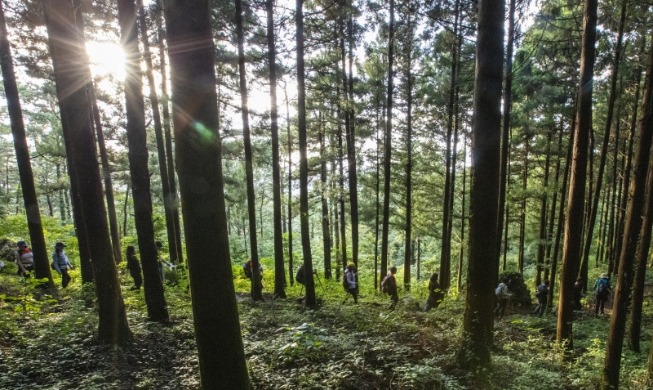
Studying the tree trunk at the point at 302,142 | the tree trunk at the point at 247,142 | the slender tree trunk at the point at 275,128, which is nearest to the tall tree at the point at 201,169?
the tree trunk at the point at 302,142

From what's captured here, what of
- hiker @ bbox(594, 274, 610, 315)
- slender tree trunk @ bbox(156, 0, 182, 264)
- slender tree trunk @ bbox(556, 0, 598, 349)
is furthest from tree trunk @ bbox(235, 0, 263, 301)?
hiker @ bbox(594, 274, 610, 315)

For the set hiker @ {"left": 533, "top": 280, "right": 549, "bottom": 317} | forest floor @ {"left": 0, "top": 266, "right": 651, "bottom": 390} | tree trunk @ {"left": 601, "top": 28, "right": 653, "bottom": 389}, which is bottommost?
hiker @ {"left": 533, "top": 280, "right": 549, "bottom": 317}

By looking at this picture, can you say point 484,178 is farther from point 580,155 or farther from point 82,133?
point 82,133

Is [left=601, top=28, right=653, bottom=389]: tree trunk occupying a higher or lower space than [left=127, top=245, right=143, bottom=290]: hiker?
higher

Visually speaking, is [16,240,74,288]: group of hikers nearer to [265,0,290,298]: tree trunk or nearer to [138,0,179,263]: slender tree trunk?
[138,0,179,263]: slender tree trunk

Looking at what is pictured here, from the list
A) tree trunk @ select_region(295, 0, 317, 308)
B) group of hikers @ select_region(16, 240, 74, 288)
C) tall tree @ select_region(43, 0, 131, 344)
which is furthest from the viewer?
group of hikers @ select_region(16, 240, 74, 288)

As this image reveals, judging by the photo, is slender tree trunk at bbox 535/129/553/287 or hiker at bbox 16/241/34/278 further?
slender tree trunk at bbox 535/129/553/287

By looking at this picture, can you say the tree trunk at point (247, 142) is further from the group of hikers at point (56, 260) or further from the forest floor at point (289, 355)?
the group of hikers at point (56, 260)

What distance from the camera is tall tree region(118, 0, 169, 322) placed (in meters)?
7.82

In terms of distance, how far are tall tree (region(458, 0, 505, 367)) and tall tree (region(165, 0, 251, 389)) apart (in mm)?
4321

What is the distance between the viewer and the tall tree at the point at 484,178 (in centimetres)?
564

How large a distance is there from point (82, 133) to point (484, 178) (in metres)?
7.13

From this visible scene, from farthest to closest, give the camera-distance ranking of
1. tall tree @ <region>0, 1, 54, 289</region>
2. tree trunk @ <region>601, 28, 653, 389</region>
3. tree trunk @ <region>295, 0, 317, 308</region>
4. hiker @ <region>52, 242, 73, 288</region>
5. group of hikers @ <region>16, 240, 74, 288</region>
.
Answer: hiker @ <region>52, 242, 73, 288</region>, group of hikers @ <region>16, 240, 74, 288</region>, tree trunk @ <region>295, 0, 317, 308</region>, tall tree @ <region>0, 1, 54, 289</region>, tree trunk @ <region>601, 28, 653, 389</region>

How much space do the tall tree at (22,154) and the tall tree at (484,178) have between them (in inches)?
503
